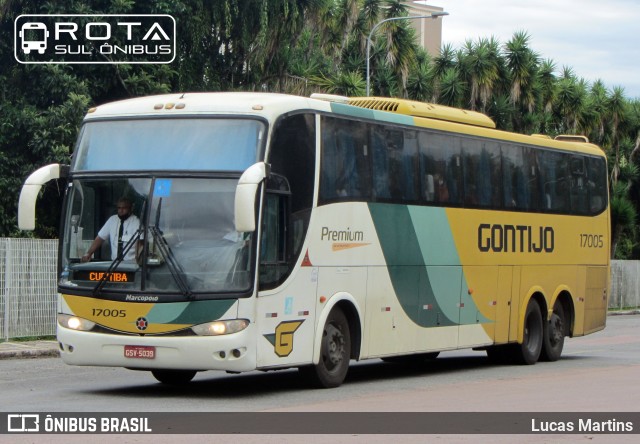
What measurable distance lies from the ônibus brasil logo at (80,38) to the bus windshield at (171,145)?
16.3 meters

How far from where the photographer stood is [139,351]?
1384cm

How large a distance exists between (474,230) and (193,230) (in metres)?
6.37

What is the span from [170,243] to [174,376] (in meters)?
2.57

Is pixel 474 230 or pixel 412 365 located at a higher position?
pixel 474 230

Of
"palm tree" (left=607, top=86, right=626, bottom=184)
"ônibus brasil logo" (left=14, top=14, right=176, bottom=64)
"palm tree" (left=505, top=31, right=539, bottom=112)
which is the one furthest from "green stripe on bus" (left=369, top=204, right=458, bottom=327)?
"palm tree" (left=607, top=86, right=626, bottom=184)

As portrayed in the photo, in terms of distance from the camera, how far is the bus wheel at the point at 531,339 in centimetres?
2075

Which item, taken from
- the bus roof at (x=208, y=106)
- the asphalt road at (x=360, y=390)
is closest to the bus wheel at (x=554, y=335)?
the asphalt road at (x=360, y=390)

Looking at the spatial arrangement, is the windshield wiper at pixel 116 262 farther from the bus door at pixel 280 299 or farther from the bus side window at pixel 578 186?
the bus side window at pixel 578 186

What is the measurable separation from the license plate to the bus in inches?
0.4

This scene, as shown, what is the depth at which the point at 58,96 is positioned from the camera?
104 ft

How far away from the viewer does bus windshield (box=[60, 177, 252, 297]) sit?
13.8 meters

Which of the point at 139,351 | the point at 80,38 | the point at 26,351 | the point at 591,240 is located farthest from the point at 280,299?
the point at 80,38

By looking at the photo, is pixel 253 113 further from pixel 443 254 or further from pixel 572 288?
pixel 572 288

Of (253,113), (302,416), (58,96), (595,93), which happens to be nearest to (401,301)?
(253,113)
